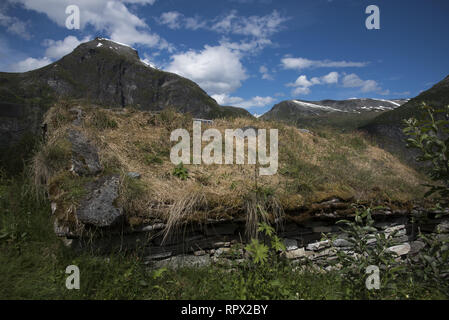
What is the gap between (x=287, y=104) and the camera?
6088 centimetres

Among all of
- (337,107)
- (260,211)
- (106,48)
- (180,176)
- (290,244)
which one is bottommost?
(290,244)

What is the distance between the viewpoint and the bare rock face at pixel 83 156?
338 cm

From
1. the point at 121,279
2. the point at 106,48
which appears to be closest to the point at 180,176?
the point at 121,279

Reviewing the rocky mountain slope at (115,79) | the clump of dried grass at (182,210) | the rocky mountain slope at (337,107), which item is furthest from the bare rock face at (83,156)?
the rocky mountain slope at (115,79)

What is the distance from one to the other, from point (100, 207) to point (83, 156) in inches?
49.0

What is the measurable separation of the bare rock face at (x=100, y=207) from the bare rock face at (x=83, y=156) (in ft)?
1.57

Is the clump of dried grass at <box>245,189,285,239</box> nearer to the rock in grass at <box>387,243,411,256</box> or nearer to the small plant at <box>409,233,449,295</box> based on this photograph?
the small plant at <box>409,233,449,295</box>

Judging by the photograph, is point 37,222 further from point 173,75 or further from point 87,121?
point 173,75

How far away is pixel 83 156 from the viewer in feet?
11.7

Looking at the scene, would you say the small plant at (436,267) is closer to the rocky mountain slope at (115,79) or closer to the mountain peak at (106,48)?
the rocky mountain slope at (115,79)

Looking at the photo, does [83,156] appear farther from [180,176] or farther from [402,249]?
[402,249]

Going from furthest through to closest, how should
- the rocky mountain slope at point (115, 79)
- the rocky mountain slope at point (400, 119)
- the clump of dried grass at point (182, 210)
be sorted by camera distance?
the rocky mountain slope at point (115, 79) < the rocky mountain slope at point (400, 119) < the clump of dried grass at point (182, 210)

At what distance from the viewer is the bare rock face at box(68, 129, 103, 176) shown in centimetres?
338
